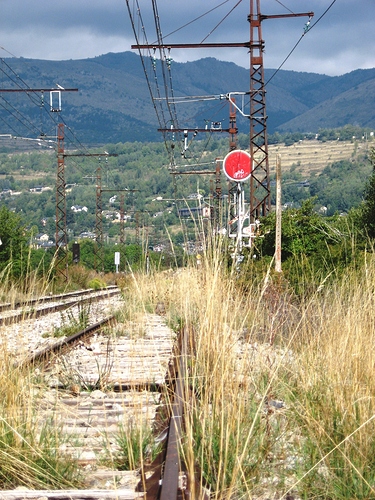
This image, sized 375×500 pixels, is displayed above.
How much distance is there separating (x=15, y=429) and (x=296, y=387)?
1.86 m

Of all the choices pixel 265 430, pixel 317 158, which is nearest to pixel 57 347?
pixel 265 430

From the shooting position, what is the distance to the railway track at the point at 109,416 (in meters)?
3.30

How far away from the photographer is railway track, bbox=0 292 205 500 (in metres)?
3.30

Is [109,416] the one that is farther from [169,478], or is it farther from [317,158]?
[317,158]

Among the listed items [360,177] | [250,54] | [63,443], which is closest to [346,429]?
[63,443]

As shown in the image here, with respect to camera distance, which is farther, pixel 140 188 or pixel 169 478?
pixel 140 188

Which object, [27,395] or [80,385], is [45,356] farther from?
[27,395]

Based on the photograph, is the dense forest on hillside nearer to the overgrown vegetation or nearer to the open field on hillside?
the open field on hillside

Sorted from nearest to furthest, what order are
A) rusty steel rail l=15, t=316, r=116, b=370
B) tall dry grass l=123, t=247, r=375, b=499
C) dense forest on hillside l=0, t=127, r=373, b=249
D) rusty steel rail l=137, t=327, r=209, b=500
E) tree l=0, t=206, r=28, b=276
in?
rusty steel rail l=137, t=327, r=209, b=500, tall dry grass l=123, t=247, r=375, b=499, rusty steel rail l=15, t=316, r=116, b=370, tree l=0, t=206, r=28, b=276, dense forest on hillside l=0, t=127, r=373, b=249

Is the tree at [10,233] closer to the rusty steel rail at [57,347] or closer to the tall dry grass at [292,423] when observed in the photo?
the rusty steel rail at [57,347]

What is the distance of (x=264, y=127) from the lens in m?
23.5

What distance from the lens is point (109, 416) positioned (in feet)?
16.3

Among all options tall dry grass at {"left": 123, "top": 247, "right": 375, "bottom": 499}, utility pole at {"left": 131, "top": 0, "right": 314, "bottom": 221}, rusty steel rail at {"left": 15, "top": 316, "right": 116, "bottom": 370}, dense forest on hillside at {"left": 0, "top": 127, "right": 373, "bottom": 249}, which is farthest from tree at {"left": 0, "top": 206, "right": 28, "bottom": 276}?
dense forest on hillside at {"left": 0, "top": 127, "right": 373, "bottom": 249}

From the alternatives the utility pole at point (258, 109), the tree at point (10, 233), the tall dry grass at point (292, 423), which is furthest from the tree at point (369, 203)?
the tall dry grass at point (292, 423)
